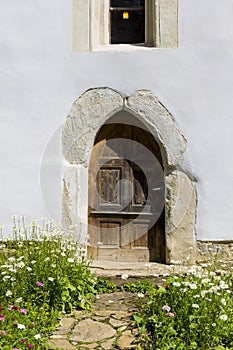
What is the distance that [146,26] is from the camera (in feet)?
13.8

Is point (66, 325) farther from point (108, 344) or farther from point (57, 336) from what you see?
point (108, 344)

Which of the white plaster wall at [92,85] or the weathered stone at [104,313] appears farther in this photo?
the white plaster wall at [92,85]

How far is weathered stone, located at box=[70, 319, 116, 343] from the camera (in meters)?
2.74

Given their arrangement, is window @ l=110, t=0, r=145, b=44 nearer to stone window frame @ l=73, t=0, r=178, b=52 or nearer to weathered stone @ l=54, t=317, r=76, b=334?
stone window frame @ l=73, t=0, r=178, b=52

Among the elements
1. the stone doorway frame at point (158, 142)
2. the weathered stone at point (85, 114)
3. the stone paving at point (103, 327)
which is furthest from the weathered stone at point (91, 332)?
the weathered stone at point (85, 114)

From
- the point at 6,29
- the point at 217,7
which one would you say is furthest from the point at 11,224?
the point at 217,7

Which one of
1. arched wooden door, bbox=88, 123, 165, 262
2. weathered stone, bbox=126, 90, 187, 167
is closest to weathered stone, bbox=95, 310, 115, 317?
arched wooden door, bbox=88, 123, 165, 262

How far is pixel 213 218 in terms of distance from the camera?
389 centimetres

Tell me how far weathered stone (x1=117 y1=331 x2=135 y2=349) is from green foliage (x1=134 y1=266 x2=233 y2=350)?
78 millimetres

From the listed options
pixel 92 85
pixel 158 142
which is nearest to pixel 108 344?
pixel 158 142

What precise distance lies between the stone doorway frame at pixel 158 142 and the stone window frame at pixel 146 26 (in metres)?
0.44

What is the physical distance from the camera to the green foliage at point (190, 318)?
2498mm

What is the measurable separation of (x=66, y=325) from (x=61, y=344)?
0.94 ft

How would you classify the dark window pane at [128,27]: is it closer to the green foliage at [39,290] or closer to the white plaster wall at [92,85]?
the white plaster wall at [92,85]
